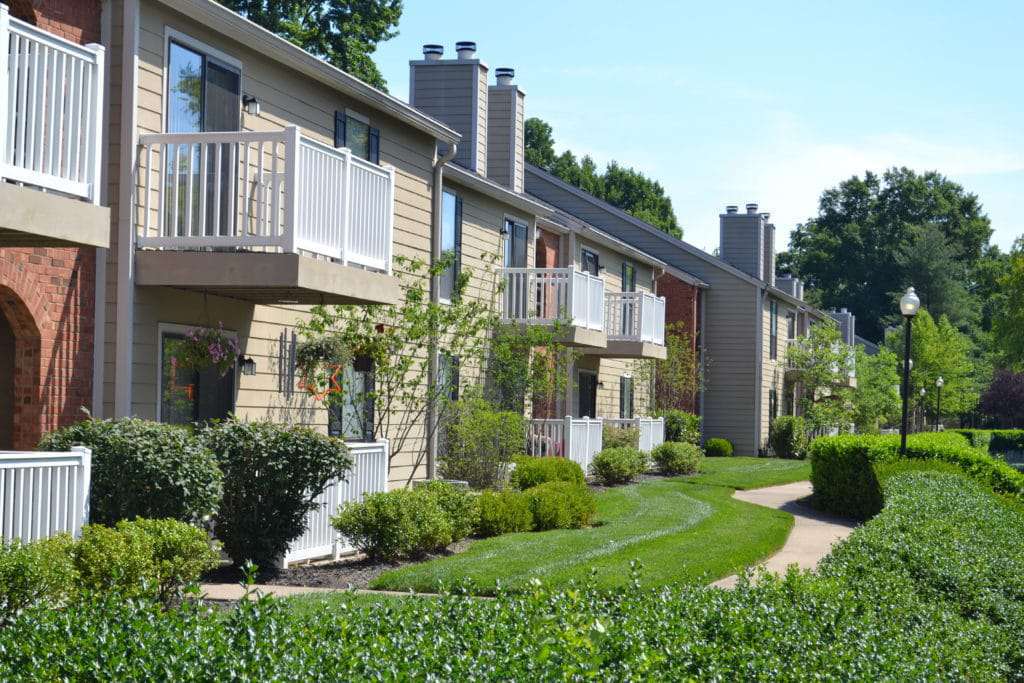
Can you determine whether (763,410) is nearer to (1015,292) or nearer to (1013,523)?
(1015,292)

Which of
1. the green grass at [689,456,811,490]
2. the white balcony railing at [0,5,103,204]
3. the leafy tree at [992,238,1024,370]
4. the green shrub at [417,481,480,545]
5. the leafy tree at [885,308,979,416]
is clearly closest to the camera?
the white balcony railing at [0,5,103,204]

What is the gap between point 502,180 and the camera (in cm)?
2519

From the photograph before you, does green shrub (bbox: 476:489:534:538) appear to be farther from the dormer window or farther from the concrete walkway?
the dormer window

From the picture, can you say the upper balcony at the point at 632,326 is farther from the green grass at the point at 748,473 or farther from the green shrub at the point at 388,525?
the green shrub at the point at 388,525


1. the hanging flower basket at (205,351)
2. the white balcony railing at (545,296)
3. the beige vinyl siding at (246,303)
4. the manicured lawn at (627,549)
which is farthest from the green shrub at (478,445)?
the hanging flower basket at (205,351)

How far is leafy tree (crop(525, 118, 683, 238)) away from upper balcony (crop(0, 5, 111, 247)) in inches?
2130

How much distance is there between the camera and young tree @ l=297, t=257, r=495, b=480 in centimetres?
1627

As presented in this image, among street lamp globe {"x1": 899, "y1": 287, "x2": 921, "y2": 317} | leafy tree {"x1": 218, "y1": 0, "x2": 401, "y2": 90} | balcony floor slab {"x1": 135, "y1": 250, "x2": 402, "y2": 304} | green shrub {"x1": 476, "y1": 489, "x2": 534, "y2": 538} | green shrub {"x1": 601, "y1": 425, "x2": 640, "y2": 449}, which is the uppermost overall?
leafy tree {"x1": 218, "y1": 0, "x2": 401, "y2": 90}

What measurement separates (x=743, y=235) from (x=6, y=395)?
35.9m

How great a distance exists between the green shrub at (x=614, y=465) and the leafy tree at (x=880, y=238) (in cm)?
6204

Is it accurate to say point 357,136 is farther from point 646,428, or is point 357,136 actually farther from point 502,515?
point 646,428

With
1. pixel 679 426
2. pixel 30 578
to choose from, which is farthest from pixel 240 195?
pixel 679 426

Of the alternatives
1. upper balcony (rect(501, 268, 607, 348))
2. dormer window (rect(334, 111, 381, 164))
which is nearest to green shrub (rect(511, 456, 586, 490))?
upper balcony (rect(501, 268, 607, 348))

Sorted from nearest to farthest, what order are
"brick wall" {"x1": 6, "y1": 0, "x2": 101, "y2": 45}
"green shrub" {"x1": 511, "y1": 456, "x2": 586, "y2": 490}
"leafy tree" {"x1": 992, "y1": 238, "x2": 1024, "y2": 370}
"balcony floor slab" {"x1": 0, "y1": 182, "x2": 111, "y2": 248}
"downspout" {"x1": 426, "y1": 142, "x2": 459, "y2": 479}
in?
"balcony floor slab" {"x1": 0, "y1": 182, "x2": 111, "y2": 248} → "brick wall" {"x1": 6, "y1": 0, "x2": 101, "y2": 45} → "green shrub" {"x1": 511, "y1": 456, "x2": 586, "y2": 490} → "downspout" {"x1": 426, "y1": 142, "x2": 459, "y2": 479} → "leafy tree" {"x1": 992, "y1": 238, "x2": 1024, "y2": 370}
